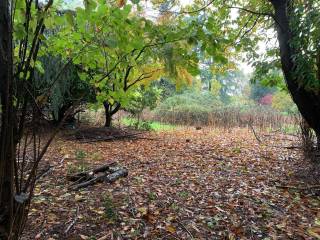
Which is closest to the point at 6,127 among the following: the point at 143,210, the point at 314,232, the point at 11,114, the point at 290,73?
the point at 11,114

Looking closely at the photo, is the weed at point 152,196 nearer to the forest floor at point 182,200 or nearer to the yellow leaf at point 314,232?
the forest floor at point 182,200

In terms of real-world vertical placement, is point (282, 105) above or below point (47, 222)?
above

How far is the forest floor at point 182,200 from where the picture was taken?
2.59m

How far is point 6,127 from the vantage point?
3.84 ft

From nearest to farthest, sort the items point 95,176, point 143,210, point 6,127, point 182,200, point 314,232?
point 6,127, point 314,232, point 143,210, point 182,200, point 95,176

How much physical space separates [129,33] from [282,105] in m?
17.3

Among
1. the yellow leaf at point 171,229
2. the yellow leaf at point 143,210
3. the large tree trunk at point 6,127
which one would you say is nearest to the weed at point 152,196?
the yellow leaf at point 143,210

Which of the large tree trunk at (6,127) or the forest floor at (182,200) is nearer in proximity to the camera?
the large tree trunk at (6,127)

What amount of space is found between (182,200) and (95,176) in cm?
121

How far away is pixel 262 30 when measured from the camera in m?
5.79

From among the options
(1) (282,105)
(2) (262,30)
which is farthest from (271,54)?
(1) (282,105)

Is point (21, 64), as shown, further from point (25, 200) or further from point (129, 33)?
point (129, 33)

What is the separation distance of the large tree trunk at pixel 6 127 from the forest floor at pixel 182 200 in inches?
49.7

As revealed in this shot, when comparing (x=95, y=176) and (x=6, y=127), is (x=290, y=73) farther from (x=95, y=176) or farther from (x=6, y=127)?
(x=6, y=127)
